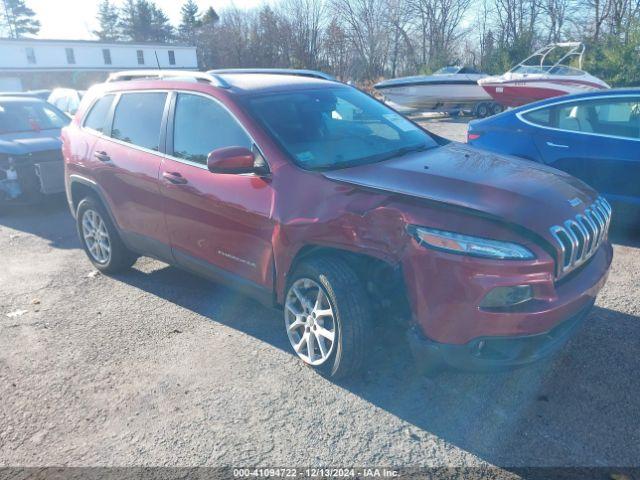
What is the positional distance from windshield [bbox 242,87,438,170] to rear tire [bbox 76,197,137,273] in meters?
2.16

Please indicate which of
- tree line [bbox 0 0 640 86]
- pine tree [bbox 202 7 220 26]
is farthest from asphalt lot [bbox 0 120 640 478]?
pine tree [bbox 202 7 220 26]

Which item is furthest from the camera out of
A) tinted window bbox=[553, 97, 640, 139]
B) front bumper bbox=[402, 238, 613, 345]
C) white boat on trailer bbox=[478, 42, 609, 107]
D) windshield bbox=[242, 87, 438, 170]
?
white boat on trailer bbox=[478, 42, 609, 107]

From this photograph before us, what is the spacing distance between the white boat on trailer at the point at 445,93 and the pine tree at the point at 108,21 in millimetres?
66856

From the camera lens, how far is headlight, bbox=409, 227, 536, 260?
277 centimetres

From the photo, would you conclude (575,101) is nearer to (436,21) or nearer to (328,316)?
(328,316)

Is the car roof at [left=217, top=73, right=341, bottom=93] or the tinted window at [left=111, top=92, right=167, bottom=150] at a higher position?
the car roof at [left=217, top=73, right=341, bottom=93]

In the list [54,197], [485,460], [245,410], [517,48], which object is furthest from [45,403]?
[517,48]

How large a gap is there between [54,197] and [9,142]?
101cm

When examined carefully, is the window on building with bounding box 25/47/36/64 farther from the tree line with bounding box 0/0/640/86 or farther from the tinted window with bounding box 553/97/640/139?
the tinted window with bounding box 553/97/640/139

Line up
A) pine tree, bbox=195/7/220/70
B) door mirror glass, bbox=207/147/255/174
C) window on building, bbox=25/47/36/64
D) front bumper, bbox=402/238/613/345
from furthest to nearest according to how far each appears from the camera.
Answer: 1. pine tree, bbox=195/7/220/70
2. window on building, bbox=25/47/36/64
3. door mirror glass, bbox=207/147/255/174
4. front bumper, bbox=402/238/613/345

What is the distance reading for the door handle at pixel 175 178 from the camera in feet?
13.6

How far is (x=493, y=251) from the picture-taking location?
2773 millimetres

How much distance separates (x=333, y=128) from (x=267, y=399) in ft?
6.54

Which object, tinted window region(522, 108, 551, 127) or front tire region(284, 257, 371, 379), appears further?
tinted window region(522, 108, 551, 127)
